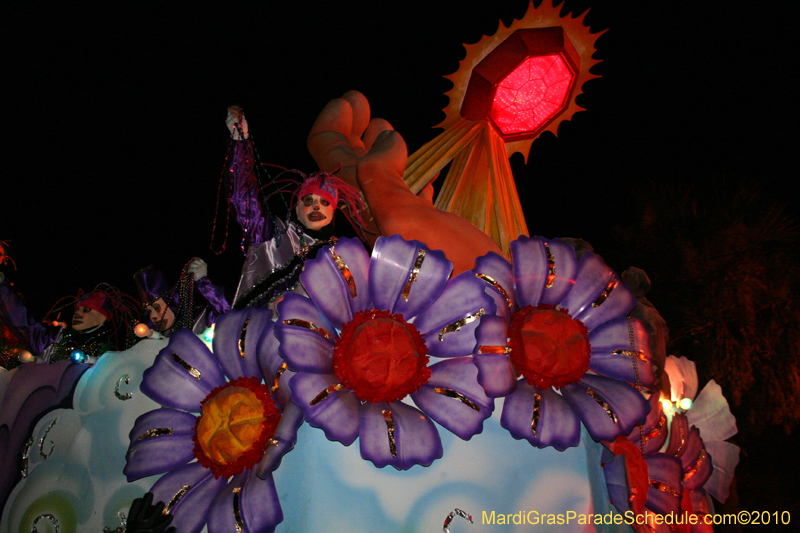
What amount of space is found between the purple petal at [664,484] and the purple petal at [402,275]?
1191mm

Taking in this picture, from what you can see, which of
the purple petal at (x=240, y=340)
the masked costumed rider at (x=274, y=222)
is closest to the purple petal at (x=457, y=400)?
the purple petal at (x=240, y=340)

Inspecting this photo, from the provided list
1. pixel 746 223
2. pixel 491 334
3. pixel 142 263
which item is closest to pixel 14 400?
pixel 491 334

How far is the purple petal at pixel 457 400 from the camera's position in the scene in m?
1.63

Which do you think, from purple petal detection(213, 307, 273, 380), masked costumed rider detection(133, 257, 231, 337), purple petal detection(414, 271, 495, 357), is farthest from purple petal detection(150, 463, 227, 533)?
masked costumed rider detection(133, 257, 231, 337)

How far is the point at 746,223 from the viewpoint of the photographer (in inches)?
276

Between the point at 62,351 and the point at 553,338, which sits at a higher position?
the point at 553,338

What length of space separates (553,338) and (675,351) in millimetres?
6298

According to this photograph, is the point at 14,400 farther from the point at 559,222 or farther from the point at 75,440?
the point at 559,222

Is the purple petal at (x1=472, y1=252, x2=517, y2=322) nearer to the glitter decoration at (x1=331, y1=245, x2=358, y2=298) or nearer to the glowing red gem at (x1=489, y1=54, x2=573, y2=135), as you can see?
the glitter decoration at (x1=331, y1=245, x2=358, y2=298)

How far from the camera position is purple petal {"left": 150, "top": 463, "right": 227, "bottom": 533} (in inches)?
65.7

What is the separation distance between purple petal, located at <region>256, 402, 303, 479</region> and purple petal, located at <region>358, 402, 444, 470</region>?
20 centimetres

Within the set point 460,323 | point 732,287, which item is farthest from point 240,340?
point 732,287

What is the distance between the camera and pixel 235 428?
5.32 ft

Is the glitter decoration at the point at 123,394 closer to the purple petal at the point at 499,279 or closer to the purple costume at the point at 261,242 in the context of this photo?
the purple costume at the point at 261,242
